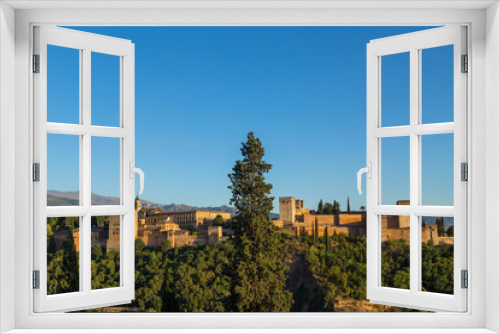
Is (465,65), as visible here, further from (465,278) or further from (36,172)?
(36,172)

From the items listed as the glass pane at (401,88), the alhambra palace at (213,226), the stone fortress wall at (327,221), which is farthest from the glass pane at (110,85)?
the stone fortress wall at (327,221)

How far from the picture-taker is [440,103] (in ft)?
10.3

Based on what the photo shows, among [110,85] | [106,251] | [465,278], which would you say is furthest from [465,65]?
[106,251]

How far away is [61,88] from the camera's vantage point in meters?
2.58

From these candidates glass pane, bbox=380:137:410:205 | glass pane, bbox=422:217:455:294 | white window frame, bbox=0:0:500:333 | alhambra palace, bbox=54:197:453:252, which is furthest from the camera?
alhambra palace, bbox=54:197:453:252

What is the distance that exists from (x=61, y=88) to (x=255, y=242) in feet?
27.8

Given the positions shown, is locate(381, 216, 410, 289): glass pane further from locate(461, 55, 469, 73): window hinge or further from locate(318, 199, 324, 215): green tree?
locate(461, 55, 469, 73): window hinge

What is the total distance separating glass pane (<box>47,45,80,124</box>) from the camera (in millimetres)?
Result: 2123

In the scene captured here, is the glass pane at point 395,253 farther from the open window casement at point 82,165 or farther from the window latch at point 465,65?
the open window casement at point 82,165

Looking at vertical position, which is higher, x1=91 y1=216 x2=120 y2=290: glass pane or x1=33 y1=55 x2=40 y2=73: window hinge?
x1=33 y1=55 x2=40 y2=73: window hinge

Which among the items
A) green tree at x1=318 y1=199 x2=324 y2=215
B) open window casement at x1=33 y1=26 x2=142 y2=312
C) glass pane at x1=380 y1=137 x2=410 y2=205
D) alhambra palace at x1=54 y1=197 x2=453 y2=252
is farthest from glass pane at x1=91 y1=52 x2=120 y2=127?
green tree at x1=318 y1=199 x2=324 y2=215

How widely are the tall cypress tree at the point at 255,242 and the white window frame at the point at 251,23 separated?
7913 millimetres

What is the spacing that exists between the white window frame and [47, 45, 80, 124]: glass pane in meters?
0.28

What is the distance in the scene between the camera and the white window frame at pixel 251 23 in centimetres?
175
